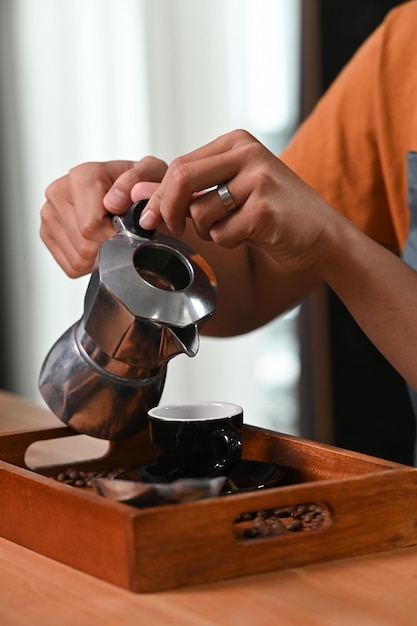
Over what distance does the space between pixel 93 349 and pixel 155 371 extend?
6 centimetres

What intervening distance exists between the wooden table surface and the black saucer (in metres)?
0.12

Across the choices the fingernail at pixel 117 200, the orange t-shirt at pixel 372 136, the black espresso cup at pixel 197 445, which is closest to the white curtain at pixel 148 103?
the orange t-shirt at pixel 372 136

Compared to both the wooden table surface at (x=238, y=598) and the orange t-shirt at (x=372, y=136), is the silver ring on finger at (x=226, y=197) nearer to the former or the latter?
the wooden table surface at (x=238, y=598)

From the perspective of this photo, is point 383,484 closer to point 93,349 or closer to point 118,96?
point 93,349

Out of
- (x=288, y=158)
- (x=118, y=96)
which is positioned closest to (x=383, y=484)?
(x=288, y=158)

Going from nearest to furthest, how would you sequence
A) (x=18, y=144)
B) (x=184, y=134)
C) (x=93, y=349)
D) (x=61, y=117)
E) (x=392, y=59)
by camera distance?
(x=93, y=349) → (x=392, y=59) → (x=184, y=134) → (x=61, y=117) → (x=18, y=144)

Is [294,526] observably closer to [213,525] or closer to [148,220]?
[213,525]

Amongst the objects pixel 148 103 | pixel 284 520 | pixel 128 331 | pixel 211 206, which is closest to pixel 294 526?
pixel 284 520

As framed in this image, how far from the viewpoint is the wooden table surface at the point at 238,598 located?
70 centimetres

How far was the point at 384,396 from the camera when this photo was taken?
2.32 m

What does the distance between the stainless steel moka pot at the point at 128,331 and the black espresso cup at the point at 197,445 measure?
0.20 feet

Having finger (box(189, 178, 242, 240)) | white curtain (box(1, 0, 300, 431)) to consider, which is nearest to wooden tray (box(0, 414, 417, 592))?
finger (box(189, 178, 242, 240))

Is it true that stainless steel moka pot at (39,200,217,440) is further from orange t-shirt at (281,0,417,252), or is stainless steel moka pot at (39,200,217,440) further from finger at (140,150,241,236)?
orange t-shirt at (281,0,417,252)

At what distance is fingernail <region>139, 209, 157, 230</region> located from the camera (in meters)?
0.95
